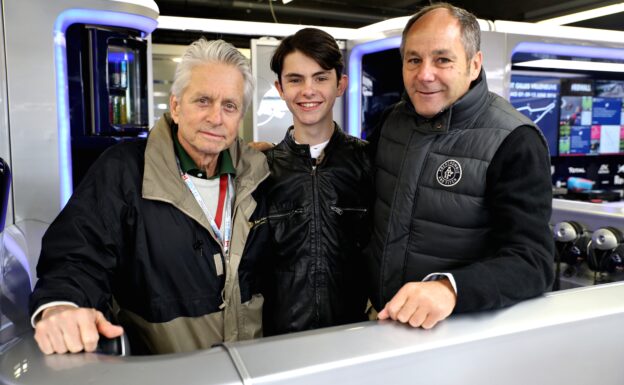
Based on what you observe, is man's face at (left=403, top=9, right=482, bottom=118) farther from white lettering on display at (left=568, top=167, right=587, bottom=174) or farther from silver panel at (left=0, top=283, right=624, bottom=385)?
white lettering on display at (left=568, top=167, right=587, bottom=174)

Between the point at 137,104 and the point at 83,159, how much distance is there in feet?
2.16

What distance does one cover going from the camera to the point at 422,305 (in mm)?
917

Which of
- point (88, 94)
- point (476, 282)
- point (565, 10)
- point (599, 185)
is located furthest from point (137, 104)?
point (565, 10)

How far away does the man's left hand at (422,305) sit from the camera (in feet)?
2.96

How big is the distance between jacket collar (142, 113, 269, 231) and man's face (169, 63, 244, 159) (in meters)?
0.07

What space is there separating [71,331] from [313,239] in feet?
3.08

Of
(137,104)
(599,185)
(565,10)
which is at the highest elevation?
(565,10)

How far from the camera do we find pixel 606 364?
3.22ft

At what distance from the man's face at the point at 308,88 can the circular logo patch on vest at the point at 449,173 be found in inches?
20.5

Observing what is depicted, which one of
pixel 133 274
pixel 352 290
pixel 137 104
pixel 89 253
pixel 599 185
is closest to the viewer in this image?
pixel 89 253

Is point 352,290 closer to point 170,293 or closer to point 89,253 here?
point 170,293

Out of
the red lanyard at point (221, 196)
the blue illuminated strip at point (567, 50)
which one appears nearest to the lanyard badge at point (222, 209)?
the red lanyard at point (221, 196)

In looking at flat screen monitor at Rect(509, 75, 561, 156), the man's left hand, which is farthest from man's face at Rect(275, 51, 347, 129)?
flat screen monitor at Rect(509, 75, 561, 156)

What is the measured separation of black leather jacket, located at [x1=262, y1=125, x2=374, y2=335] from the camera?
1705 mm
